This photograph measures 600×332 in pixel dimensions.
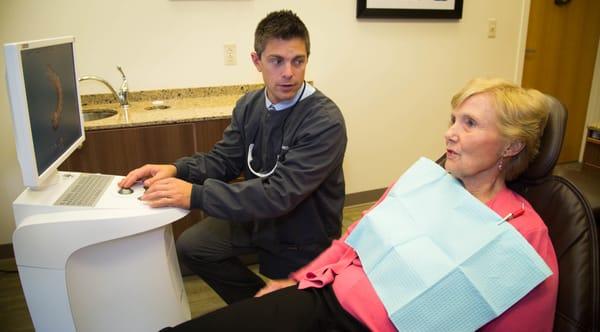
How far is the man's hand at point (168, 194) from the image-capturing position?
3.98ft

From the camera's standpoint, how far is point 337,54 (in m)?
2.81

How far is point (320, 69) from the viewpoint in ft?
9.19

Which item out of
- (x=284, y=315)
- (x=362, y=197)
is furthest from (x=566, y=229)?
(x=362, y=197)

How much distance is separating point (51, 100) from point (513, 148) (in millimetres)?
1246

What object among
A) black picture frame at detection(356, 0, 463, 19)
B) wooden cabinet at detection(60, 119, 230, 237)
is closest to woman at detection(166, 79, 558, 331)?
wooden cabinet at detection(60, 119, 230, 237)

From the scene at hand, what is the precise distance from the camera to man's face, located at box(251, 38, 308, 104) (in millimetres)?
1487

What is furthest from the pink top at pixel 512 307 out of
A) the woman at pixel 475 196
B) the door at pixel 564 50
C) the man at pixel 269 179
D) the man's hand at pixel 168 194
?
the door at pixel 564 50

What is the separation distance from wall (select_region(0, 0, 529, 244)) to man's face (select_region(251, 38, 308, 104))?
1.12 m

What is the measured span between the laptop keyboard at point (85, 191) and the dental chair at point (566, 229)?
118cm

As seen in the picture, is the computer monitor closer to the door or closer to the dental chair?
the dental chair

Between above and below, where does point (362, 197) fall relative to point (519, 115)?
below

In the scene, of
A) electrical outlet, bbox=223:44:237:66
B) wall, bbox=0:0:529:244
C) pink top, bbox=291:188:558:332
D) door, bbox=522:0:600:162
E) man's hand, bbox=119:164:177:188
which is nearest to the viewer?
pink top, bbox=291:188:558:332

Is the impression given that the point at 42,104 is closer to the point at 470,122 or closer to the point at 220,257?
the point at 220,257

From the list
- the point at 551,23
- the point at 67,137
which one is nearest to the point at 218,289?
the point at 67,137
